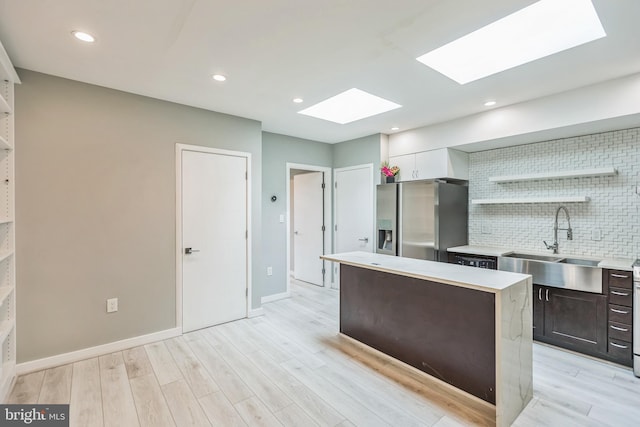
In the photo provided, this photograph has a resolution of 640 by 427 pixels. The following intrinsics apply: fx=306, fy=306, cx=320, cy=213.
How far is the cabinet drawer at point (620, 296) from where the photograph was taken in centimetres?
256

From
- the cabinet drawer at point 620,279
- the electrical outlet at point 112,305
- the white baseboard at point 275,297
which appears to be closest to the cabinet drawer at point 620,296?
the cabinet drawer at point 620,279

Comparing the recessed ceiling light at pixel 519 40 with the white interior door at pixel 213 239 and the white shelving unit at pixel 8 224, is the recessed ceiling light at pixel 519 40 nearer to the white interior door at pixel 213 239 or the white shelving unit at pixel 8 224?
the white interior door at pixel 213 239

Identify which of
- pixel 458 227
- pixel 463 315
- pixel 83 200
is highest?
pixel 83 200

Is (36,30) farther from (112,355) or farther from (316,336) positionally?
(316,336)

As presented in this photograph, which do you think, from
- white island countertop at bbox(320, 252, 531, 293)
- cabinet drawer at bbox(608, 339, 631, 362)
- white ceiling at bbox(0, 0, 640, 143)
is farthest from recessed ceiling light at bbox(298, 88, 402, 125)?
Answer: cabinet drawer at bbox(608, 339, 631, 362)

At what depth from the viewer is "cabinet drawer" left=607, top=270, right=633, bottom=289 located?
101 inches

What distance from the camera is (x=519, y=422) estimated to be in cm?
194

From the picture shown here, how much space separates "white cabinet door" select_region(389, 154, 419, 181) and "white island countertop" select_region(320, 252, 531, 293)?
1.68 metres

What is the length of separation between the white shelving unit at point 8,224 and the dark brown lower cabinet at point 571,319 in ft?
15.0

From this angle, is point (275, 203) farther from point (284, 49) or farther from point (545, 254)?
point (545, 254)

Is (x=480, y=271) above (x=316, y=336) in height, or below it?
above

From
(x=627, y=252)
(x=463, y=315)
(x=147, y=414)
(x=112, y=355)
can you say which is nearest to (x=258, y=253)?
(x=112, y=355)

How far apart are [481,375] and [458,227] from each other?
2.31m

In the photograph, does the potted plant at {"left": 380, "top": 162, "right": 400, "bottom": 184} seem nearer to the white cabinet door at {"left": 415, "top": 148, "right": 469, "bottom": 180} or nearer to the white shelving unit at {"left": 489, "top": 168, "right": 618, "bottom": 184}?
the white cabinet door at {"left": 415, "top": 148, "right": 469, "bottom": 180}
